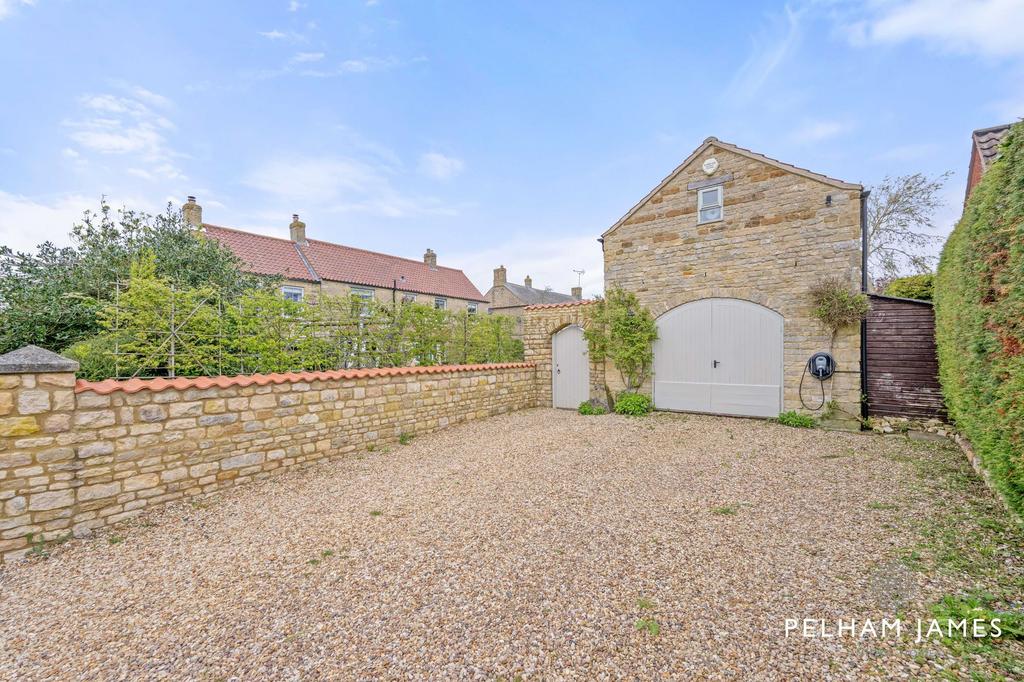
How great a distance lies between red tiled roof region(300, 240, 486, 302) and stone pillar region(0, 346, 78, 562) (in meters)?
18.7

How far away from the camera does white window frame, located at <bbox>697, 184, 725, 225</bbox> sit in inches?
342

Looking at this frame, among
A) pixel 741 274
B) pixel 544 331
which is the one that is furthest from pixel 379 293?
pixel 741 274

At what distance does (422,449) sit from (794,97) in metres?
10.0

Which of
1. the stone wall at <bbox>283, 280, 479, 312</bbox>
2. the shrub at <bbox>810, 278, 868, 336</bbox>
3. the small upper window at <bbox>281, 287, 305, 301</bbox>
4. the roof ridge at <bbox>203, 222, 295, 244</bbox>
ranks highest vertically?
the roof ridge at <bbox>203, 222, 295, 244</bbox>

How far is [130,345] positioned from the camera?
585 centimetres

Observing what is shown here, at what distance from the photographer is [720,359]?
8680 mm

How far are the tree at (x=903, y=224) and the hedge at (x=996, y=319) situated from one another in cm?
1447

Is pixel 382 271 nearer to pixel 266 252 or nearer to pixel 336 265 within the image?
pixel 336 265

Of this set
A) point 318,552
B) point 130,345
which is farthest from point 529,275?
point 318,552

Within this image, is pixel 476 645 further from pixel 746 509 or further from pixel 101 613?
pixel 746 509

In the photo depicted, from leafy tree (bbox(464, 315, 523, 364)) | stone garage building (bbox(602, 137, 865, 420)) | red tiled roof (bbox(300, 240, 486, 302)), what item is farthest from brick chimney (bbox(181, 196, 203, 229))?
stone garage building (bbox(602, 137, 865, 420))

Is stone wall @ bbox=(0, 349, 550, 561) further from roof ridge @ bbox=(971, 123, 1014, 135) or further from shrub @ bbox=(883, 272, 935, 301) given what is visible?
shrub @ bbox=(883, 272, 935, 301)

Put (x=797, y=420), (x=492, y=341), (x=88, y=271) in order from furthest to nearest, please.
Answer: (x=492, y=341) < (x=797, y=420) < (x=88, y=271)

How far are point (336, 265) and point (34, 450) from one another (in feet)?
66.4
